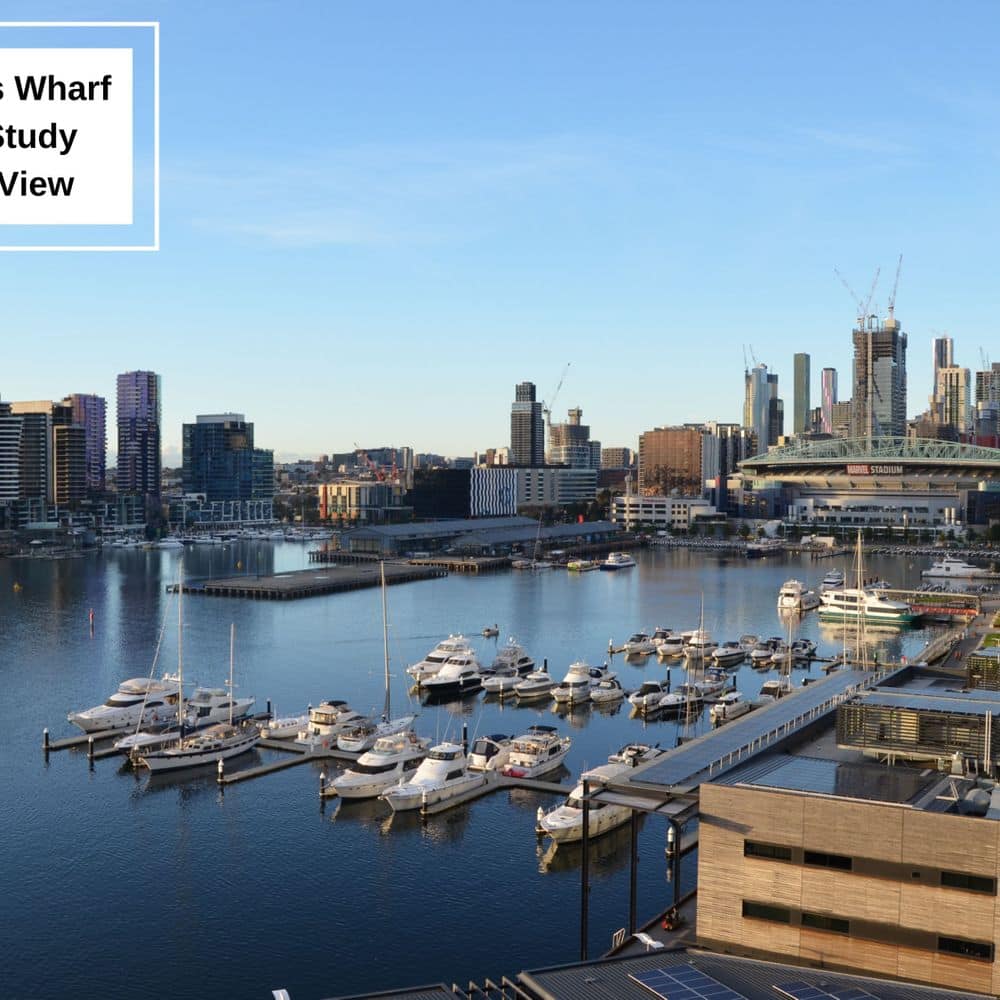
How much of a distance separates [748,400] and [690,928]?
154m

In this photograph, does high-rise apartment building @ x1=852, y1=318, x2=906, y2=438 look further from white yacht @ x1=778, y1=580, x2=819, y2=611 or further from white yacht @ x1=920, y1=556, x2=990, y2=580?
white yacht @ x1=778, y1=580, x2=819, y2=611

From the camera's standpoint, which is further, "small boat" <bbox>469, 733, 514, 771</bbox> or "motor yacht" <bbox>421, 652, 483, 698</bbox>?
"motor yacht" <bbox>421, 652, 483, 698</bbox>

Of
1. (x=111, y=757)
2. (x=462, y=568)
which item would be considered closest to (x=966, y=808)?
(x=111, y=757)

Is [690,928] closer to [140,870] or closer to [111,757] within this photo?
[140,870]

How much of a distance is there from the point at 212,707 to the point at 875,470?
59204 mm

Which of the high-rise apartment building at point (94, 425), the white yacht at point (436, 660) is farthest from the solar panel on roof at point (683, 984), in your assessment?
the high-rise apartment building at point (94, 425)

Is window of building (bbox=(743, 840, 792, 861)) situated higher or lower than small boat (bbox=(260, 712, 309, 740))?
higher

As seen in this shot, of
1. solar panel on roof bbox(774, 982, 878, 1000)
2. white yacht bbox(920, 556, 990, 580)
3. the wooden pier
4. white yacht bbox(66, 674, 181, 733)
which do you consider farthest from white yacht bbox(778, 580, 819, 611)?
solar panel on roof bbox(774, 982, 878, 1000)

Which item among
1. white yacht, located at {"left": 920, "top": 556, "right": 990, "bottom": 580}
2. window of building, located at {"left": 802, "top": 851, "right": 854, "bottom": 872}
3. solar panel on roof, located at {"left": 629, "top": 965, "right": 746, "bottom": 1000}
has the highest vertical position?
window of building, located at {"left": 802, "top": 851, "right": 854, "bottom": 872}

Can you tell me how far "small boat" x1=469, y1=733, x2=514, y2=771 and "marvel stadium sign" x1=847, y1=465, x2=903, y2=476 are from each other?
58587 millimetres

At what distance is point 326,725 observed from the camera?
18172mm

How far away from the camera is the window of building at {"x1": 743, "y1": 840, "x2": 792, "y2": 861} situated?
872cm

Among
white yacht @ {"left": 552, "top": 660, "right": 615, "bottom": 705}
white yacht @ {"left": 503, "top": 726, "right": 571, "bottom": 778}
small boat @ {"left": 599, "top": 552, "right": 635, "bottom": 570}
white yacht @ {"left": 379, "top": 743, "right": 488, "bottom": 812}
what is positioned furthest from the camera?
small boat @ {"left": 599, "top": 552, "right": 635, "bottom": 570}

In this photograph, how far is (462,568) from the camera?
50562 millimetres
